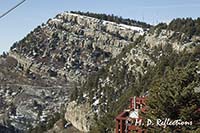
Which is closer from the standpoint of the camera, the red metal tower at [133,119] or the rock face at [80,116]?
the red metal tower at [133,119]

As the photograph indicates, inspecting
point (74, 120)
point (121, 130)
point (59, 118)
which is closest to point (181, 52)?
point (74, 120)

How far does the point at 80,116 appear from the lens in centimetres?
15025

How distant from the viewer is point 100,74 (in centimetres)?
17175

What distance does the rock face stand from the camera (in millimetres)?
142875

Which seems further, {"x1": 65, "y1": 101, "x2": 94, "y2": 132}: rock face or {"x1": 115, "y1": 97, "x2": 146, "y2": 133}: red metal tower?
{"x1": 65, "y1": 101, "x2": 94, "y2": 132}: rock face

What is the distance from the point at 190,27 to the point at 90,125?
118 ft

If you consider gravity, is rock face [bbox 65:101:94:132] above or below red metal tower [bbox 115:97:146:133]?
below

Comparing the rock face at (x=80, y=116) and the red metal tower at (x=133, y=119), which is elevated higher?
the red metal tower at (x=133, y=119)

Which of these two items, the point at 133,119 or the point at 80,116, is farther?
the point at 80,116

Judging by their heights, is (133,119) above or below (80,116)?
above

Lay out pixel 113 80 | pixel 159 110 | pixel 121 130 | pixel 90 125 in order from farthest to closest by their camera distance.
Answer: pixel 113 80 < pixel 90 125 < pixel 121 130 < pixel 159 110

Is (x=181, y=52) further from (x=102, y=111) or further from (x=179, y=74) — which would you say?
(x=179, y=74)

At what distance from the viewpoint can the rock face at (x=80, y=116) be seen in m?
143

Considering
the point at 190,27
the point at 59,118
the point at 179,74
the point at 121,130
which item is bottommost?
the point at 59,118
